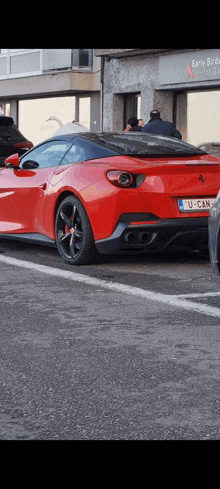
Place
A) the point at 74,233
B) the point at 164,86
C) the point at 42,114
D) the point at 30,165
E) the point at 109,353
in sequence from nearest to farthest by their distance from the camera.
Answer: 1. the point at 109,353
2. the point at 74,233
3. the point at 30,165
4. the point at 164,86
5. the point at 42,114

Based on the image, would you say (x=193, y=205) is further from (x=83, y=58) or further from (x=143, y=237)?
(x=83, y=58)

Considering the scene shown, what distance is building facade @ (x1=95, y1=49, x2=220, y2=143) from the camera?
22.9 m

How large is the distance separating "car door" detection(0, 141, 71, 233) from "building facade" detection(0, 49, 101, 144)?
1818cm

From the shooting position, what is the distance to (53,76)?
2908 centimetres

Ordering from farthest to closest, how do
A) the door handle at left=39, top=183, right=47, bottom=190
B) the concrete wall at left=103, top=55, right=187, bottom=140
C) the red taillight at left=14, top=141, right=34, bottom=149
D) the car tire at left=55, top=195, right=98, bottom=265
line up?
the concrete wall at left=103, top=55, right=187, bottom=140 → the red taillight at left=14, top=141, right=34, bottom=149 → the door handle at left=39, top=183, right=47, bottom=190 → the car tire at left=55, top=195, right=98, bottom=265

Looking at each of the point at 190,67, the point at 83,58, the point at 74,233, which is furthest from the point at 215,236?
the point at 83,58

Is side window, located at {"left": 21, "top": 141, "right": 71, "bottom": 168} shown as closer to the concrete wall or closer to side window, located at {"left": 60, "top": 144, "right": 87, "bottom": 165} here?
side window, located at {"left": 60, "top": 144, "right": 87, "bottom": 165}

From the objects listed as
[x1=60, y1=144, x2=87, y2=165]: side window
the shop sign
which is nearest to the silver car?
[x1=60, y1=144, x2=87, y2=165]: side window

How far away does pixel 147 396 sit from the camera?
4164 mm

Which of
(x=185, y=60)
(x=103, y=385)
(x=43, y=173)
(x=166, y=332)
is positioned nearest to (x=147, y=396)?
(x=103, y=385)

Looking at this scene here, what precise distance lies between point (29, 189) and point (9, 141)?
8764mm

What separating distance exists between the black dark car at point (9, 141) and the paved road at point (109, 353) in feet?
32.3

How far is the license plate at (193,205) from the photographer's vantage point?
8.28 m
